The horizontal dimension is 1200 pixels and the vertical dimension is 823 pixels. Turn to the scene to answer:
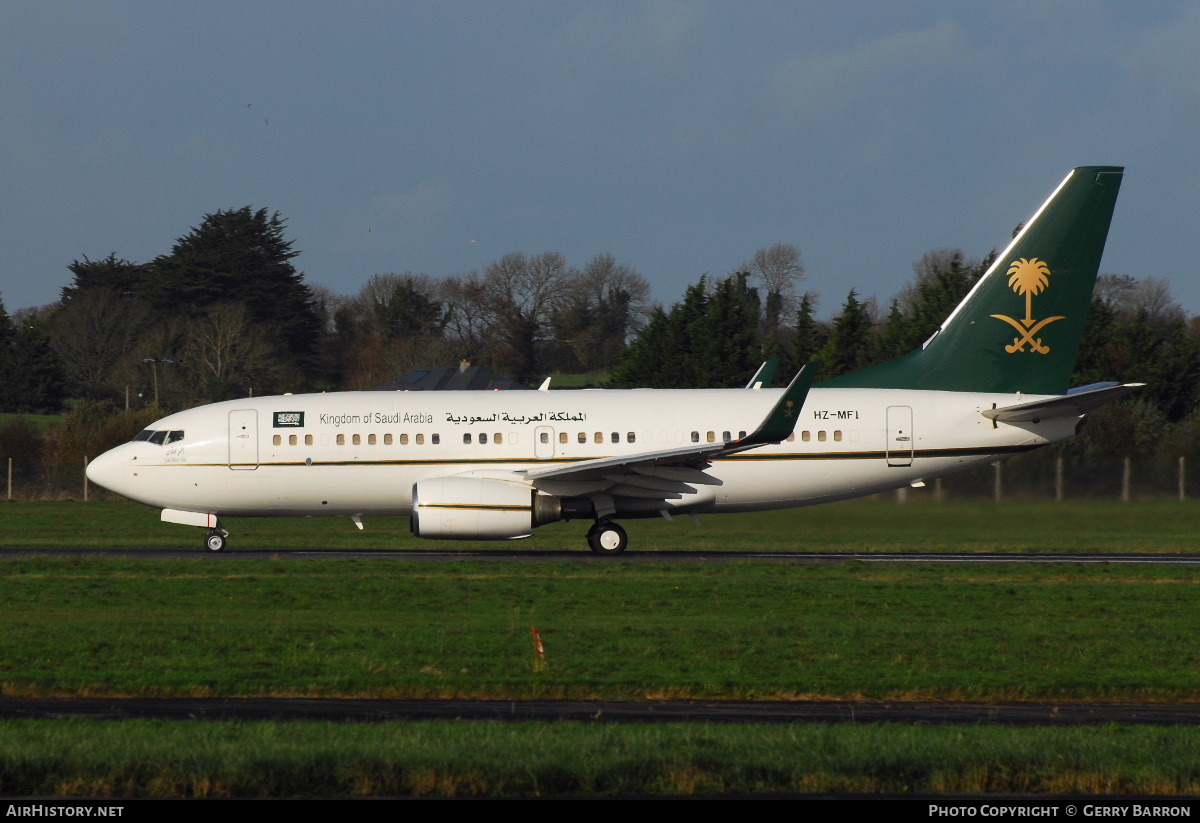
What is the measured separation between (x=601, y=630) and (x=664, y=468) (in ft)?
32.2

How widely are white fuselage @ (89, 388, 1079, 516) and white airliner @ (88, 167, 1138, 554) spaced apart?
0.03 metres

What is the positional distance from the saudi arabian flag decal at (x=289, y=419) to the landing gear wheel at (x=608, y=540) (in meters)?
6.53

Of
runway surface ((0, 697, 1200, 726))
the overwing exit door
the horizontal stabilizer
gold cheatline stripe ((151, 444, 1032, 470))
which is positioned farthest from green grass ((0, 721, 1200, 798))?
the overwing exit door

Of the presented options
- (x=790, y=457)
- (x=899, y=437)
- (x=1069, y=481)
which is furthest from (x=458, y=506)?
(x=1069, y=481)

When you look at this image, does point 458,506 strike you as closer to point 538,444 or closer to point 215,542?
point 538,444

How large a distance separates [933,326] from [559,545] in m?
28.8

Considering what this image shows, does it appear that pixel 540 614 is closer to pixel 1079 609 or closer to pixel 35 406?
pixel 1079 609

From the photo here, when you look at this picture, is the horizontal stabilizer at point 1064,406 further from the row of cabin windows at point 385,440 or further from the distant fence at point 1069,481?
the row of cabin windows at point 385,440

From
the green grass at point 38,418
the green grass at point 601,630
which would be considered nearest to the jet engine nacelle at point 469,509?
the green grass at point 601,630

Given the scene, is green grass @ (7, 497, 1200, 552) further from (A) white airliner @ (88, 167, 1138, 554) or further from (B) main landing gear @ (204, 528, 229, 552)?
(B) main landing gear @ (204, 528, 229, 552)

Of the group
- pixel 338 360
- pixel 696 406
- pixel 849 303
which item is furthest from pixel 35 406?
pixel 696 406

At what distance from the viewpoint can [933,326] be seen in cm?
5641

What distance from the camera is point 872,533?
29.0 m

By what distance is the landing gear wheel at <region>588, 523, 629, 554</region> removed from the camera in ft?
89.7
